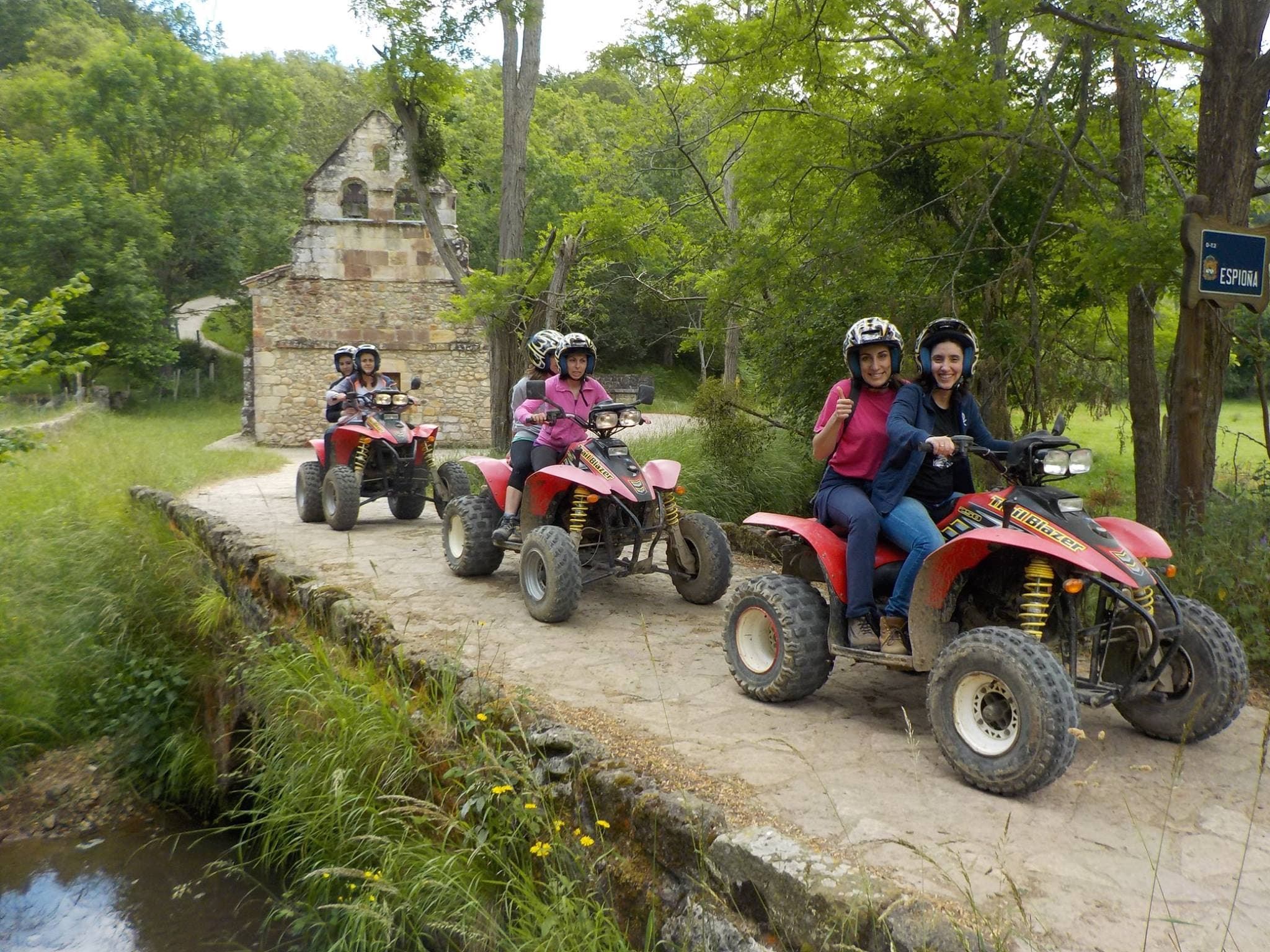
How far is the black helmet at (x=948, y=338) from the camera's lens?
4.74 m

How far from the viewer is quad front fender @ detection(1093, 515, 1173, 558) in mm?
4336

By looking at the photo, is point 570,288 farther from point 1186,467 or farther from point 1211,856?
point 1211,856

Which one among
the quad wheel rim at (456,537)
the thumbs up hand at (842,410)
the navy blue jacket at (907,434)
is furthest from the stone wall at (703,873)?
the quad wheel rim at (456,537)

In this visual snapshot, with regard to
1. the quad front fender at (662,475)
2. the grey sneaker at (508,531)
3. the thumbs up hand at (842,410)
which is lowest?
the grey sneaker at (508,531)

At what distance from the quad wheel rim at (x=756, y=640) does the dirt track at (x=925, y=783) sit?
0.20 metres

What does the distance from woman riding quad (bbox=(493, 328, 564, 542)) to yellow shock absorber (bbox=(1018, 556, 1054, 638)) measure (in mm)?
3799

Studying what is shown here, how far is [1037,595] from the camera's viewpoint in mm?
4129

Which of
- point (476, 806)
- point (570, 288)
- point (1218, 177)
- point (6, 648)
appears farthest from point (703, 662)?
point (570, 288)

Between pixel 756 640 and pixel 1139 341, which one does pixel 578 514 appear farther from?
pixel 1139 341

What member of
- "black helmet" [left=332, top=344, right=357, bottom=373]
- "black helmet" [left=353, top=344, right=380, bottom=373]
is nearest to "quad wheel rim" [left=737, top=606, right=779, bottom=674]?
"black helmet" [left=353, top=344, right=380, bottom=373]

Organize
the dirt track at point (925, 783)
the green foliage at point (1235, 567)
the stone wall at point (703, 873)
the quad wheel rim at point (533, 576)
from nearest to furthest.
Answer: the stone wall at point (703, 873) → the dirt track at point (925, 783) → the green foliage at point (1235, 567) → the quad wheel rim at point (533, 576)

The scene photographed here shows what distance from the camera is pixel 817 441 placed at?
500 cm

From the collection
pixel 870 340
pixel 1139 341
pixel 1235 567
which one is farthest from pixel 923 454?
pixel 1139 341

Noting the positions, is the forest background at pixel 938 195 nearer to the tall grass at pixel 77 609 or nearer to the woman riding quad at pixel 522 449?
the tall grass at pixel 77 609
